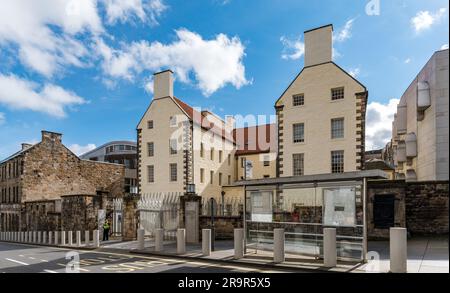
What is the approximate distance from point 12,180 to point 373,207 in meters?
38.2

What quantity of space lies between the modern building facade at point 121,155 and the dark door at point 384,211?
45016mm

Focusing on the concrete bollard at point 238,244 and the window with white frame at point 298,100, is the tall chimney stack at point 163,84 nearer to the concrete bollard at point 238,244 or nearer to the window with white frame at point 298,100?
the window with white frame at point 298,100

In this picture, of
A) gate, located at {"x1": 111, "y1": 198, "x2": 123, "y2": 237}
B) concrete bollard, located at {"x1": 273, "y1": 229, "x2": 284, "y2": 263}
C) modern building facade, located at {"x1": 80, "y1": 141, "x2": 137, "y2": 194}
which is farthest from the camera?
modern building facade, located at {"x1": 80, "y1": 141, "x2": 137, "y2": 194}

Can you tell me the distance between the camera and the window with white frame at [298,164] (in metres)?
27.3

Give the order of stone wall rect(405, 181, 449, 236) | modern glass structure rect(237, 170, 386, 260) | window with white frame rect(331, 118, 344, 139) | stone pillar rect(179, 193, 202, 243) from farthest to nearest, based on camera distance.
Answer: window with white frame rect(331, 118, 344, 139) < stone pillar rect(179, 193, 202, 243) < stone wall rect(405, 181, 449, 236) < modern glass structure rect(237, 170, 386, 260)

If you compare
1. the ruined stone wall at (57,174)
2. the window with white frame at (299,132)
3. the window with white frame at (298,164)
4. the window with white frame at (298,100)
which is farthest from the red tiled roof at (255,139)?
the ruined stone wall at (57,174)

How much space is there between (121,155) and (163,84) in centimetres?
2842

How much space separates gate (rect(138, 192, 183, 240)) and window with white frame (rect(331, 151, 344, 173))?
42.8 ft

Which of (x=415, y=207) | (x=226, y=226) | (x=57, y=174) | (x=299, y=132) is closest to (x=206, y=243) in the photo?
(x=226, y=226)

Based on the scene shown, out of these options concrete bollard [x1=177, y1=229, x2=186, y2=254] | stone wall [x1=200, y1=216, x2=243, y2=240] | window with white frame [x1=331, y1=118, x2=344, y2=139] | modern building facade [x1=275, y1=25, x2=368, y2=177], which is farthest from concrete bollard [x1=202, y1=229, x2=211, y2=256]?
window with white frame [x1=331, y1=118, x2=344, y2=139]

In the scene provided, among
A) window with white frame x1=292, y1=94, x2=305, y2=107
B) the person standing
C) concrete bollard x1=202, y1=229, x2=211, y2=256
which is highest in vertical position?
window with white frame x1=292, y1=94, x2=305, y2=107

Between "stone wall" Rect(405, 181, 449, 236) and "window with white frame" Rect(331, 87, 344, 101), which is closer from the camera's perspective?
"stone wall" Rect(405, 181, 449, 236)

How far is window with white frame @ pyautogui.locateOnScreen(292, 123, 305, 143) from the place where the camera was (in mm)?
27625

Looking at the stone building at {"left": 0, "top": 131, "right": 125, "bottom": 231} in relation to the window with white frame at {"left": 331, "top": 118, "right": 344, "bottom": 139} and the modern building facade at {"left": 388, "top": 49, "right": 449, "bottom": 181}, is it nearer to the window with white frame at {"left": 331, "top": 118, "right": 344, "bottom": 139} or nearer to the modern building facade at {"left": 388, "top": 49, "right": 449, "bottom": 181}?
the window with white frame at {"left": 331, "top": 118, "right": 344, "bottom": 139}
